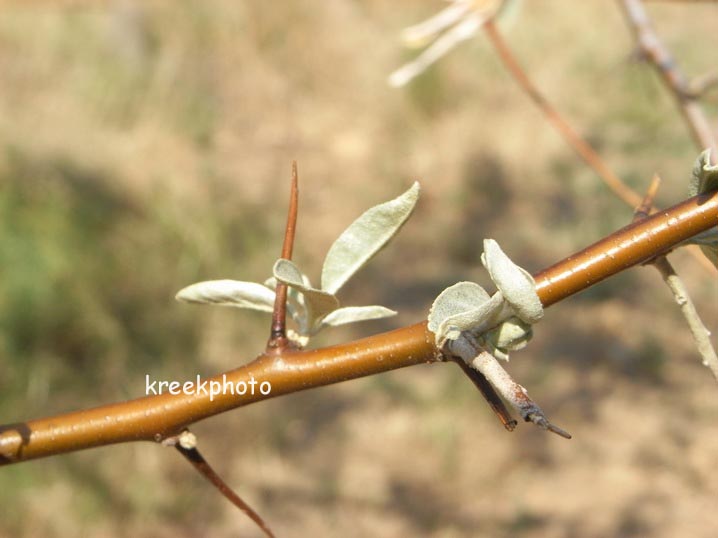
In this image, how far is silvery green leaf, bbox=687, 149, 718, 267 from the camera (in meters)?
0.21

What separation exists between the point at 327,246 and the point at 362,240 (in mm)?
1882

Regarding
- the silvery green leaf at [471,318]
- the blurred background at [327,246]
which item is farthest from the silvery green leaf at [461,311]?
the blurred background at [327,246]

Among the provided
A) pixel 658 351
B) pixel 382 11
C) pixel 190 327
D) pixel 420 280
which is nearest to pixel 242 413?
pixel 190 327

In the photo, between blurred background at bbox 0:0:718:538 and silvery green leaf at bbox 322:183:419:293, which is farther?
blurred background at bbox 0:0:718:538

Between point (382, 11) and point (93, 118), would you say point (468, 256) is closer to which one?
point (93, 118)

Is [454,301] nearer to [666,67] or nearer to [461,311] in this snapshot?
[461,311]

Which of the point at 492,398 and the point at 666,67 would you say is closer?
the point at 492,398

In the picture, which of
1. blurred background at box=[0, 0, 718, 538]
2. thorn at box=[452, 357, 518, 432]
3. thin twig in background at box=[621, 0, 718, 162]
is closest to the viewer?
thorn at box=[452, 357, 518, 432]

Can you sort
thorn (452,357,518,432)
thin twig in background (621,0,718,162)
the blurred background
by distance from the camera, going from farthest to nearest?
the blurred background → thin twig in background (621,0,718,162) → thorn (452,357,518,432)

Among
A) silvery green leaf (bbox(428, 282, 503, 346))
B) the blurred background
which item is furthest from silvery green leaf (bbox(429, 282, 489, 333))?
the blurred background

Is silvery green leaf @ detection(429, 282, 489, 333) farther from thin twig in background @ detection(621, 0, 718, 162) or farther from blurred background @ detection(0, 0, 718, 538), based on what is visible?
blurred background @ detection(0, 0, 718, 538)

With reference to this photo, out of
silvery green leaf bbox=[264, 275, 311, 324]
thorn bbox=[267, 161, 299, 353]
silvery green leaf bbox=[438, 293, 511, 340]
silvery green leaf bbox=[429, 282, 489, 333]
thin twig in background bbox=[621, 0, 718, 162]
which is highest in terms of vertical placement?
thin twig in background bbox=[621, 0, 718, 162]

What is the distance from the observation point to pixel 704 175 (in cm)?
21

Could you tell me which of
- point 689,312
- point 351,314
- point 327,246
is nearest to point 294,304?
point 351,314
